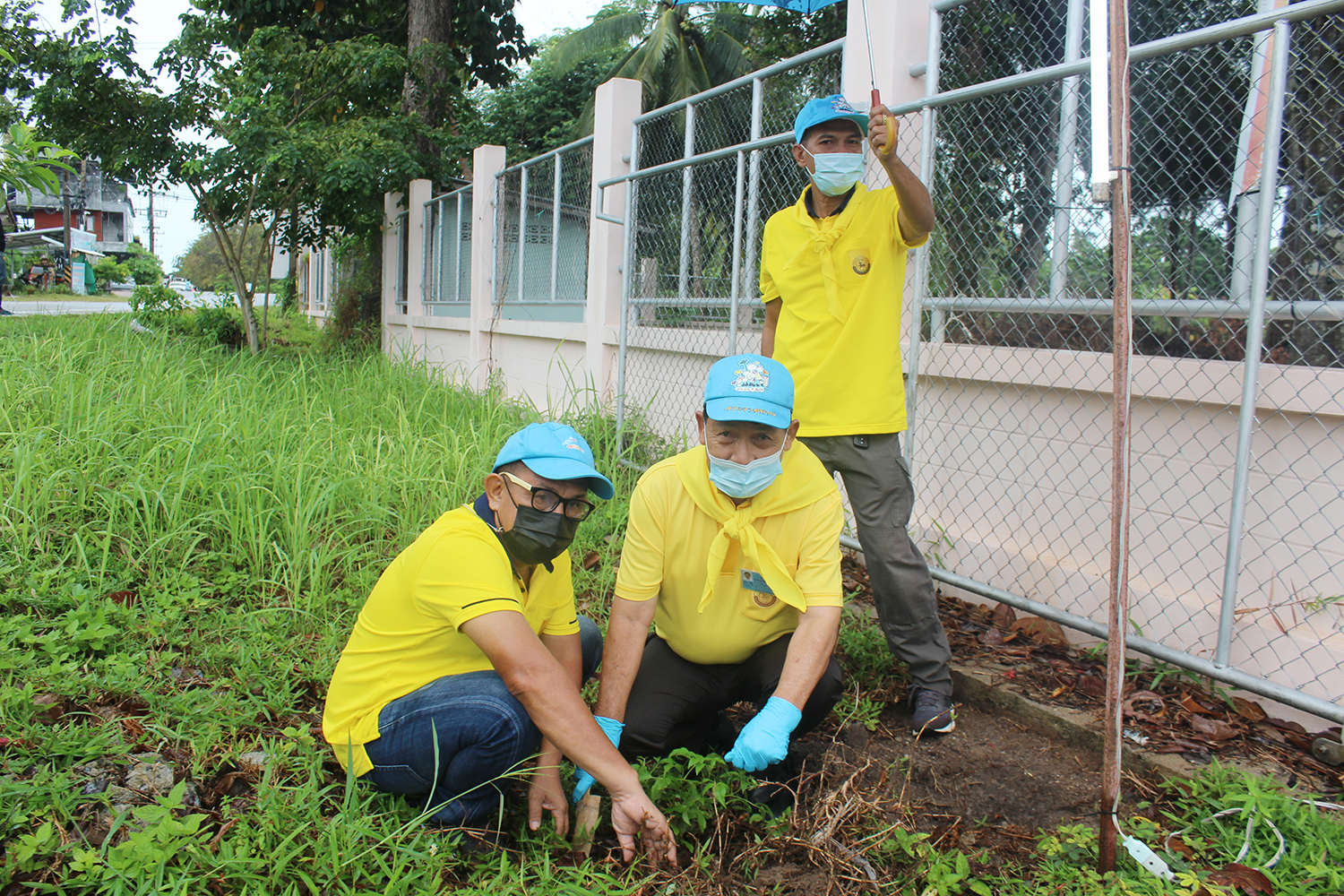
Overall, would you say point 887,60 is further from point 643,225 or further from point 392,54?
point 392,54

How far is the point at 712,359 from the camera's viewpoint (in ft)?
16.7

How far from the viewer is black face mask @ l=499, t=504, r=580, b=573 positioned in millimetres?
2133

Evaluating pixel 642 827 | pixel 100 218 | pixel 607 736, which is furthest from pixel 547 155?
pixel 100 218

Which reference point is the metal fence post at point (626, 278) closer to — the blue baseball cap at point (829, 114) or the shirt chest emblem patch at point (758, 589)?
the blue baseball cap at point (829, 114)

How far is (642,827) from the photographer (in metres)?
2.04

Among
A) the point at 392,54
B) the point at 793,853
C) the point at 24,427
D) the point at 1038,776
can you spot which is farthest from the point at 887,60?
the point at 392,54

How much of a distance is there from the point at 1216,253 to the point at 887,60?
152 centimetres

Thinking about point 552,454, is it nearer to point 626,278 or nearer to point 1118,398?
point 1118,398

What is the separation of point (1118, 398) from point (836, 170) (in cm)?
134

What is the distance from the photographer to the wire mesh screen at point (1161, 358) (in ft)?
8.88

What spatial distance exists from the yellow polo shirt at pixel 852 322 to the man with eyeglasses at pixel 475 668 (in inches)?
37.5

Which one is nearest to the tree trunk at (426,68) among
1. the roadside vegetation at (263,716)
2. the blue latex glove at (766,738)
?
the roadside vegetation at (263,716)

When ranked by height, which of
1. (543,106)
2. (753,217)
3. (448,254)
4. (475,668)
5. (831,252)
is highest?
(543,106)

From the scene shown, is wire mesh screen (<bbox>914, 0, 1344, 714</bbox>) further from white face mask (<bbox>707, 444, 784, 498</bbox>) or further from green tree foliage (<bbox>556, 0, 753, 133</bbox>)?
green tree foliage (<bbox>556, 0, 753, 133</bbox>)
